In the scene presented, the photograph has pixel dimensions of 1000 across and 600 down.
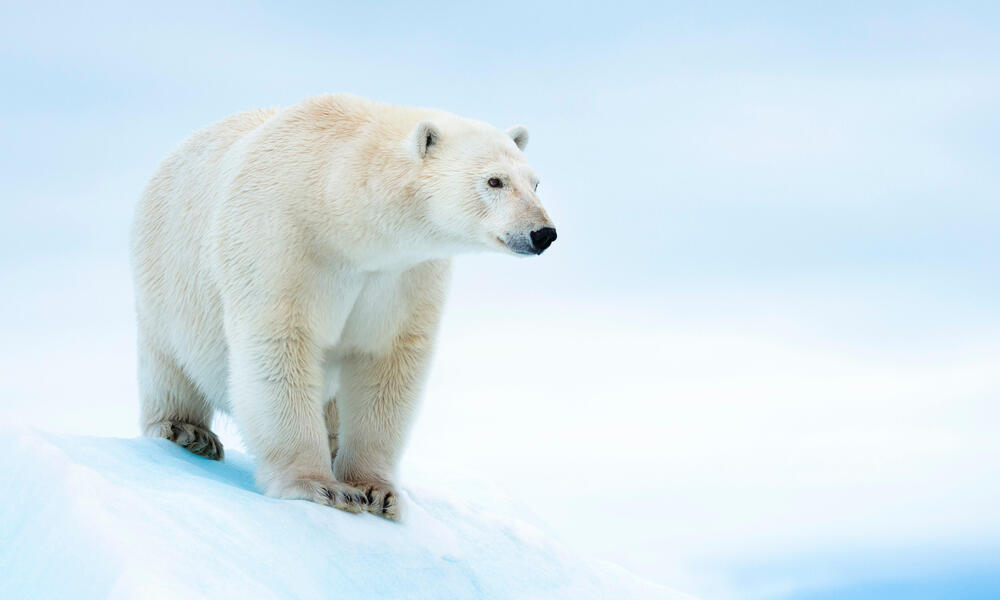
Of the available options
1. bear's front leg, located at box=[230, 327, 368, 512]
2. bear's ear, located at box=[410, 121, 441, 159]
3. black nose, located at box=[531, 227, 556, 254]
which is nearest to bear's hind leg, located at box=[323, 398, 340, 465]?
bear's front leg, located at box=[230, 327, 368, 512]

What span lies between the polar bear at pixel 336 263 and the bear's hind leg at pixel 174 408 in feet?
1.27

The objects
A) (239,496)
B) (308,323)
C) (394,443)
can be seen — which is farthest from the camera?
(394,443)

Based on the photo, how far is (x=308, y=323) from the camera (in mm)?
6555

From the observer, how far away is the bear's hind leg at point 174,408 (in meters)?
7.79

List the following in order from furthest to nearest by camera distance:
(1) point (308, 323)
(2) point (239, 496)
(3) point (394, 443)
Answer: (3) point (394, 443) → (1) point (308, 323) → (2) point (239, 496)

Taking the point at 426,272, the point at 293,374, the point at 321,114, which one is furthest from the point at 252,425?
the point at 321,114

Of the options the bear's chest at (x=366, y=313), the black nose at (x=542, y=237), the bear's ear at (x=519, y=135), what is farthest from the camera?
the bear's ear at (x=519, y=135)

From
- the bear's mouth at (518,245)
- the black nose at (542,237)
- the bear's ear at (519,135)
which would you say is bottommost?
the bear's mouth at (518,245)

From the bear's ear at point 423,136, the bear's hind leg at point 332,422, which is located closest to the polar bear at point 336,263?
the bear's ear at point 423,136

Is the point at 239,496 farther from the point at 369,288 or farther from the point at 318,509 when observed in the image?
the point at 369,288

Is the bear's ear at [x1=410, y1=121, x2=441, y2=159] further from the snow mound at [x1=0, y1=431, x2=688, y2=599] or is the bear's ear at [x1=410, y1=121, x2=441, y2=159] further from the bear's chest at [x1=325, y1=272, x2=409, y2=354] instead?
the snow mound at [x1=0, y1=431, x2=688, y2=599]

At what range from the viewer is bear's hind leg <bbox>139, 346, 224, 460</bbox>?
25.5ft

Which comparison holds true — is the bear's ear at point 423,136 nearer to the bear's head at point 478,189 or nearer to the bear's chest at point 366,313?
the bear's head at point 478,189

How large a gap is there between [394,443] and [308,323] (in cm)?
103
